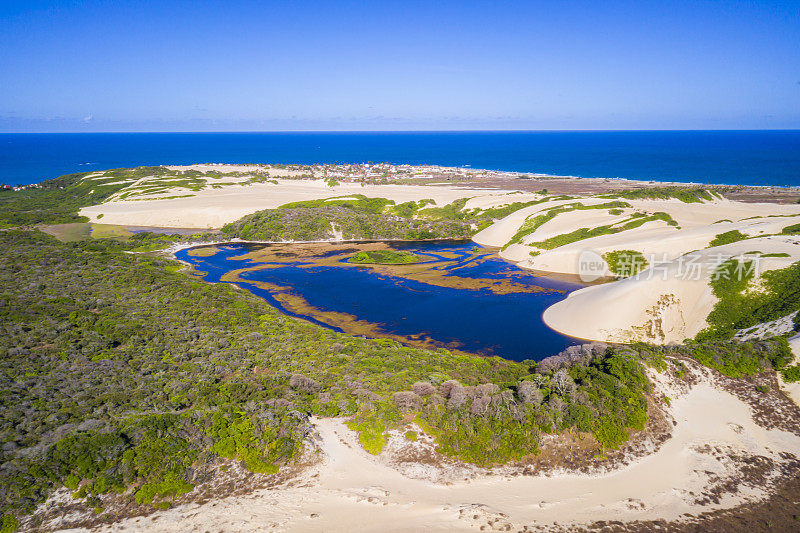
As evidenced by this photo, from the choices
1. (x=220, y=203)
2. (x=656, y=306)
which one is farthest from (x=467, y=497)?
(x=220, y=203)

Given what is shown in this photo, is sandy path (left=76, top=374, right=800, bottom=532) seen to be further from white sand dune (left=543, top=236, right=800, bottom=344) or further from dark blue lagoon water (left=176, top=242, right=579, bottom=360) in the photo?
white sand dune (left=543, top=236, right=800, bottom=344)

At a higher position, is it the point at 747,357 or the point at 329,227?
the point at 747,357

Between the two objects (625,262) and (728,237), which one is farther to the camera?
(625,262)

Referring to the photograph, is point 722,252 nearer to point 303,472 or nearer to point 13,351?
point 303,472

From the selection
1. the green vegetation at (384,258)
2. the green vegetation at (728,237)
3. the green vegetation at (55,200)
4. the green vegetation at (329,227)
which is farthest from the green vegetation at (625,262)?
the green vegetation at (55,200)

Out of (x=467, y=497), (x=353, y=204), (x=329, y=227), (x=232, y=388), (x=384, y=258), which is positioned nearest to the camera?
(x=467, y=497)

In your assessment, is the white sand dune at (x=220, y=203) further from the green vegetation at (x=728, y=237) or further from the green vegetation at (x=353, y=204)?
the green vegetation at (x=728, y=237)

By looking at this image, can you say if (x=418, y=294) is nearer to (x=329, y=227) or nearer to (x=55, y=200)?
(x=329, y=227)

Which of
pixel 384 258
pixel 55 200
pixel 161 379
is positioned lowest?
pixel 384 258
